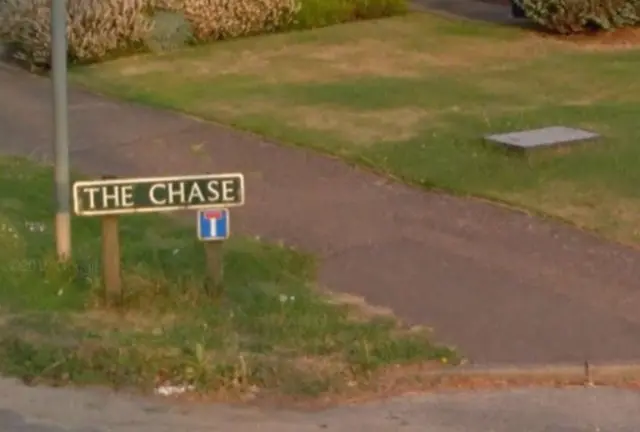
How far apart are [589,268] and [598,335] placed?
55.2 inches

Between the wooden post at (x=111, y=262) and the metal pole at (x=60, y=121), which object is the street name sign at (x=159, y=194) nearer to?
the wooden post at (x=111, y=262)

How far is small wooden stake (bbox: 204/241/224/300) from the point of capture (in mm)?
8625

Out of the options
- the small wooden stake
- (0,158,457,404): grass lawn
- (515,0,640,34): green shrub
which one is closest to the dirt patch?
(0,158,457,404): grass lawn

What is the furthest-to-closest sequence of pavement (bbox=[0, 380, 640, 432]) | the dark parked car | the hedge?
the dark parked car → the hedge → pavement (bbox=[0, 380, 640, 432])

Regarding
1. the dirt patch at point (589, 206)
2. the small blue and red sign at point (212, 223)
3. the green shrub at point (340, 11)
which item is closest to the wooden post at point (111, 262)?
the small blue and red sign at point (212, 223)

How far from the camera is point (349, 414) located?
23.1ft

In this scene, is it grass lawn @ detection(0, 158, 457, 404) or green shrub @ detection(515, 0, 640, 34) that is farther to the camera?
green shrub @ detection(515, 0, 640, 34)

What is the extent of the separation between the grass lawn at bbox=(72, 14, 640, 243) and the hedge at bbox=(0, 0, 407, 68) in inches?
15.9

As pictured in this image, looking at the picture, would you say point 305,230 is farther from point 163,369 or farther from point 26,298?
point 163,369

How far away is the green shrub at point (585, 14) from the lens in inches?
790

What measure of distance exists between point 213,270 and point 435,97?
7564mm

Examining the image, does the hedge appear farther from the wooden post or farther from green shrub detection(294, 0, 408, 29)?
the wooden post

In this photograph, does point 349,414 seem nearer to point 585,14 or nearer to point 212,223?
point 212,223

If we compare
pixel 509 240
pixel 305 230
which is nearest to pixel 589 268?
pixel 509 240
